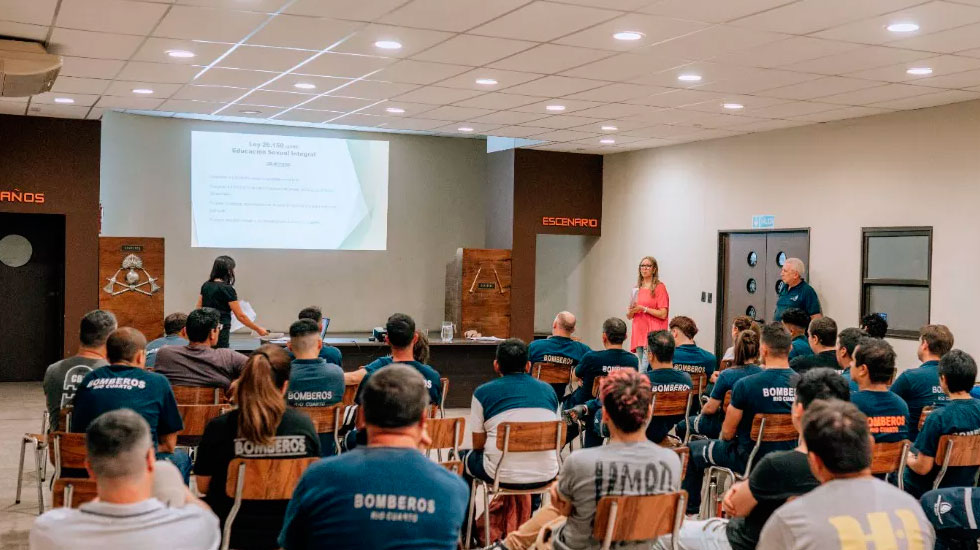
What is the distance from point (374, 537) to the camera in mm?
2350

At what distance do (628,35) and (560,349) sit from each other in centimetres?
234

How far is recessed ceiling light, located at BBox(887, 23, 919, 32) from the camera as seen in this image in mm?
5797

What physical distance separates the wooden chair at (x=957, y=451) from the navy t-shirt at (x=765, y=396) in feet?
2.45

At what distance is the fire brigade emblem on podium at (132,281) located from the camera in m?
10.7

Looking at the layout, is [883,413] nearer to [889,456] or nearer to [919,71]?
[889,456]

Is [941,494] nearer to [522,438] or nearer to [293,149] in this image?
[522,438]

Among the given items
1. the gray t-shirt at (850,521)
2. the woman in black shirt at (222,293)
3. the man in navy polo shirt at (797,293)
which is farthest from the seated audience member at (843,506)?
the man in navy polo shirt at (797,293)

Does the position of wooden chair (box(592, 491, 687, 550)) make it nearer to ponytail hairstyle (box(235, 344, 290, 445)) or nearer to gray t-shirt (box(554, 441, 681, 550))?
gray t-shirt (box(554, 441, 681, 550))

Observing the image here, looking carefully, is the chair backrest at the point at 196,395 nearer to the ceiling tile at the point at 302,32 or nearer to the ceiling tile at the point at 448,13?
the ceiling tile at the point at 302,32

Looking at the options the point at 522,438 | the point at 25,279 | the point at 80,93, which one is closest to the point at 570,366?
the point at 522,438

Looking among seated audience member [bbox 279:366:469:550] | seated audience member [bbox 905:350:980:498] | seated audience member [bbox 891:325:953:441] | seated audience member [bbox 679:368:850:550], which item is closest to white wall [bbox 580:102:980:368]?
seated audience member [bbox 891:325:953:441]

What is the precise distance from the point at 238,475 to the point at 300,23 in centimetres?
367

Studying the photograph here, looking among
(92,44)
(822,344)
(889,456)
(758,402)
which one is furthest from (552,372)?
(92,44)

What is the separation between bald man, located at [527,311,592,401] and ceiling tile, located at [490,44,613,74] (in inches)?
75.9
